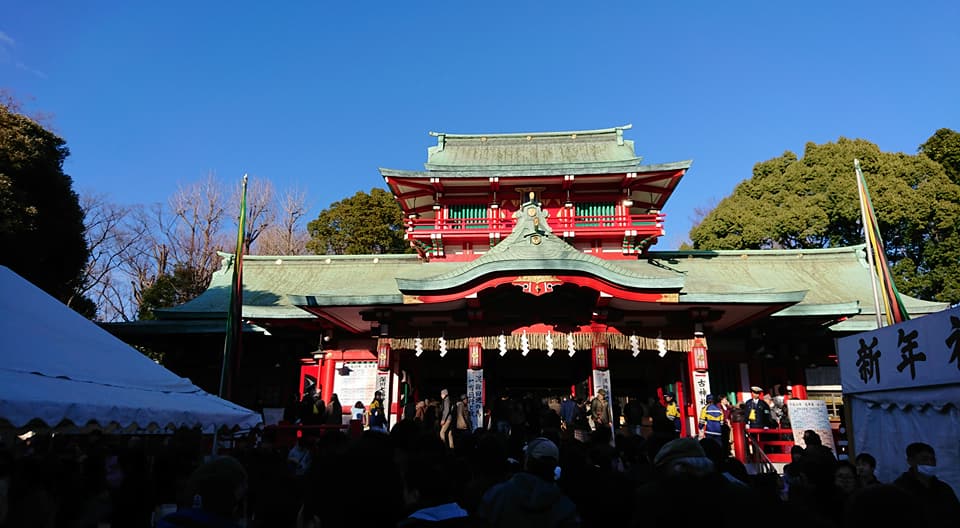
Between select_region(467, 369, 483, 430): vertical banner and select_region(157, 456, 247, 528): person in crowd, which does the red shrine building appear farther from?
select_region(157, 456, 247, 528): person in crowd

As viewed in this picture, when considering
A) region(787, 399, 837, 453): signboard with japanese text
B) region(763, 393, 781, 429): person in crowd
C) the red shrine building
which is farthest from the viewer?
the red shrine building

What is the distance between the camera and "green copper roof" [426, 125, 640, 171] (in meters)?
22.8

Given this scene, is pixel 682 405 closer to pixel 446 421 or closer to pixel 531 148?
pixel 446 421

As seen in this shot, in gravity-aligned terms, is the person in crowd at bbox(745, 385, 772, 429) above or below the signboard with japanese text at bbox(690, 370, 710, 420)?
below

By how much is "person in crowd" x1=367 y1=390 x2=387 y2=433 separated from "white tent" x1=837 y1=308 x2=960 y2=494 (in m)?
9.22

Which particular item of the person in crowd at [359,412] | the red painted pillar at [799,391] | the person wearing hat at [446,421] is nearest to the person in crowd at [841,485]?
the person wearing hat at [446,421]

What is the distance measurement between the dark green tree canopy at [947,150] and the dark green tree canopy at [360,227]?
3023 cm

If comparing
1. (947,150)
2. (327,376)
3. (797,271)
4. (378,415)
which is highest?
(947,150)

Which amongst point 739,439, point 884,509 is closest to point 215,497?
point 884,509

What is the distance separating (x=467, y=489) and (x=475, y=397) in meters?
11.1

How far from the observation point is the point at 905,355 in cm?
761

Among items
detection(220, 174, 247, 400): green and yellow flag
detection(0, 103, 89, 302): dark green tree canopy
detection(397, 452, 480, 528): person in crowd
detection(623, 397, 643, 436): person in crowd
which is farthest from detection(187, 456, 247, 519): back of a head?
detection(0, 103, 89, 302): dark green tree canopy

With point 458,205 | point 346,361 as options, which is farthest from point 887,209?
point 346,361

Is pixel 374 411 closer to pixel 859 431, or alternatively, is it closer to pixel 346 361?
pixel 346 361
